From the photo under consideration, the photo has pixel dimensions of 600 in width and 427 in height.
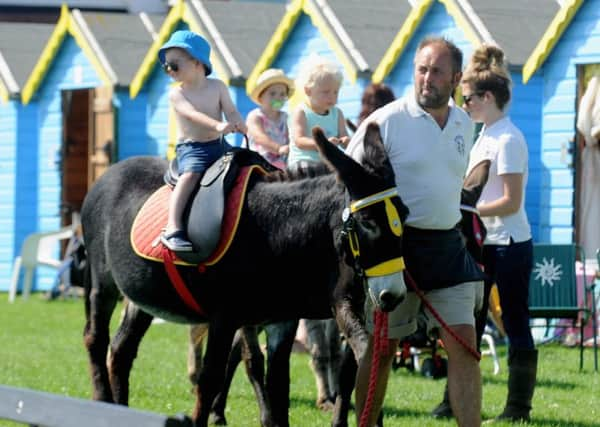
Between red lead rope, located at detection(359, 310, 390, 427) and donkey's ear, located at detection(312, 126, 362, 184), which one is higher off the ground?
donkey's ear, located at detection(312, 126, 362, 184)

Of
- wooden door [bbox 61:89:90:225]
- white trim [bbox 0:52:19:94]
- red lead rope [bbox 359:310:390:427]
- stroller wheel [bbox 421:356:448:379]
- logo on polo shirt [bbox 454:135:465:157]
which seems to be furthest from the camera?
white trim [bbox 0:52:19:94]

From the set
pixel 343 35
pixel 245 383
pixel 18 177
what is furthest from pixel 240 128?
pixel 18 177

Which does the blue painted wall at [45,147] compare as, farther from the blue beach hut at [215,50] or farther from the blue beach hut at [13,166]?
the blue beach hut at [215,50]

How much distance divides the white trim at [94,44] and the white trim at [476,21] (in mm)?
6949

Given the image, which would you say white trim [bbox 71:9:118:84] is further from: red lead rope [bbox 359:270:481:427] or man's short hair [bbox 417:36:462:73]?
red lead rope [bbox 359:270:481:427]

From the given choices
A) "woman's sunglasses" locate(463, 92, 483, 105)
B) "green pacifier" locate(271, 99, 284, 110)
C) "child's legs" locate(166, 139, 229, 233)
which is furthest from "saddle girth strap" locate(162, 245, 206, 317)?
"green pacifier" locate(271, 99, 284, 110)

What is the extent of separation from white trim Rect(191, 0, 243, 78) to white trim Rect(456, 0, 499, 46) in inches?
147

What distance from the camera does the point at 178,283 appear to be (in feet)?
23.3

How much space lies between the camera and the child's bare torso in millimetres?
7465

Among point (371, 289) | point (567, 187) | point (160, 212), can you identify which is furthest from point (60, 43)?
point (371, 289)

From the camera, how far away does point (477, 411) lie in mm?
6742

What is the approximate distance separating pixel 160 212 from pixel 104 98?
13.8 metres

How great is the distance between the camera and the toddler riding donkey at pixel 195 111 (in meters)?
7.26

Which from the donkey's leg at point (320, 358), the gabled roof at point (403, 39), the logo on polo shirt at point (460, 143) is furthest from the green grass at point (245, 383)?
the gabled roof at point (403, 39)
